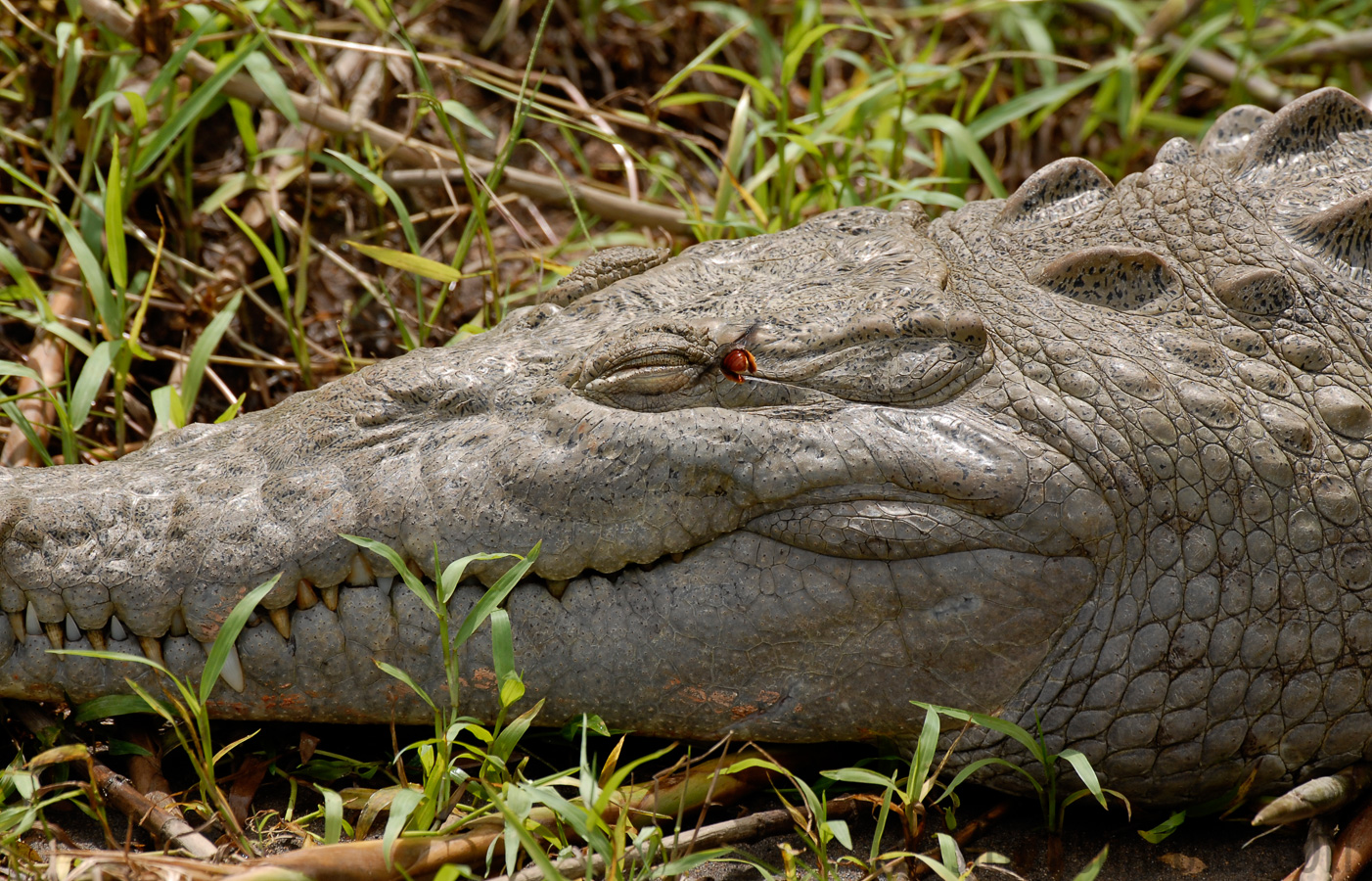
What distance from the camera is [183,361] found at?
10.6 ft

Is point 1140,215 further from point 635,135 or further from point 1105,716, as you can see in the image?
point 635,135

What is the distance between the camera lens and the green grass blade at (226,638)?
6.54 ft

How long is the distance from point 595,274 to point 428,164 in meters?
1.41

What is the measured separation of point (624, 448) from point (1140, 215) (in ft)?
4.12

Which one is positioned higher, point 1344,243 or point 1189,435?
point 1344,243

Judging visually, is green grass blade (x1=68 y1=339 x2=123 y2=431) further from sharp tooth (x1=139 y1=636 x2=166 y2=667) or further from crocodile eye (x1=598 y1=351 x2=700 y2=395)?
crocodile eye (x1=598 y1=351 x2=700 y2=395)

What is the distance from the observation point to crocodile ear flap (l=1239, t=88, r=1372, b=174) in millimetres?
2645

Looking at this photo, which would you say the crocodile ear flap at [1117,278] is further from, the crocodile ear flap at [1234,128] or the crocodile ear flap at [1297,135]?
the crocodile ear flap at [1234,128]

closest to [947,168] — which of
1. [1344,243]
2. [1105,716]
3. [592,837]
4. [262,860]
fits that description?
[1344,243]

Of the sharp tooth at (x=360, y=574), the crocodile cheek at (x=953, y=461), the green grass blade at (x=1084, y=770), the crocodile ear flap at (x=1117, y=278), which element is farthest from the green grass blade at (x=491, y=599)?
the crocodile ear flap at (x=1117, y=278)

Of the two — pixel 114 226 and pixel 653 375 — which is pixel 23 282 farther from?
pixel 653 375

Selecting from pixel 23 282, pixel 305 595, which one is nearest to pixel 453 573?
pixel 305 595

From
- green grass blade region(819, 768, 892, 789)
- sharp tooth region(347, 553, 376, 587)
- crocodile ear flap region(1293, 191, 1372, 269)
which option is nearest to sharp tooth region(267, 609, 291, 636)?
sharp tooth region(347, 553, 376, 587)

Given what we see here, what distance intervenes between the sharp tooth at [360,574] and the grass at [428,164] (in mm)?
143
